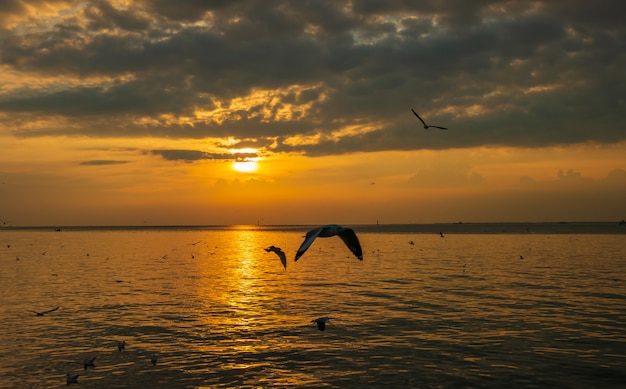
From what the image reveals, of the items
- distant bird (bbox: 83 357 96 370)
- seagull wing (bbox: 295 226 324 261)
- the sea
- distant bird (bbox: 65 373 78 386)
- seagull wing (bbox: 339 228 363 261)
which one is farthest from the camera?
distant bird (bbox: 83 357 96 370)

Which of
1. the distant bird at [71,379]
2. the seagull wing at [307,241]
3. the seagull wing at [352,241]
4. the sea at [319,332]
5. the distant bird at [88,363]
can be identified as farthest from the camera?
the distant bird at [88,363]

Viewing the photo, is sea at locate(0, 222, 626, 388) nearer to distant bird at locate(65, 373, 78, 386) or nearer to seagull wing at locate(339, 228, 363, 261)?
distant bird at locate(65, 373, 78, 386)

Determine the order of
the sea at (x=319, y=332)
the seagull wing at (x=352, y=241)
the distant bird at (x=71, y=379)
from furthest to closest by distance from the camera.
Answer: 1. the sea at (x=319, y=332)
2. the distant bird at (x=71, y=379)
3. the seagull wing at (x=352, y=241)

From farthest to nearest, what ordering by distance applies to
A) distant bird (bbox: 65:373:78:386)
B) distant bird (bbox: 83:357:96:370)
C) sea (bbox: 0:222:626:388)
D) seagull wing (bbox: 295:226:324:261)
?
distant bird (bbox: 83:357:96:370) → sea (bbox: 0:222:626:388) → distant bird (bbox: 65:373:78:386) → seagull wing (bbox: 295:226:324:261)

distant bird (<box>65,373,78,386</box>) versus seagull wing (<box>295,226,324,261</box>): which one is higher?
seagull wing (<box>295,226,324,261</box>)

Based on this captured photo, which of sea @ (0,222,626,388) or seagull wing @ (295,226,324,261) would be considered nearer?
seagull wing @ (295,226,324,261)

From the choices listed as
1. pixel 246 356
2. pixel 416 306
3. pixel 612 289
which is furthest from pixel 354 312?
pixel 612 289

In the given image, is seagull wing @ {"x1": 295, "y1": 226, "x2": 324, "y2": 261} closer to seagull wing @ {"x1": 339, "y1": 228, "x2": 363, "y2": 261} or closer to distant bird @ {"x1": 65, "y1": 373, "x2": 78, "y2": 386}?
seagull wing @ {"x1": 339, "y1": 228, "x2": 363, "y2": 261}

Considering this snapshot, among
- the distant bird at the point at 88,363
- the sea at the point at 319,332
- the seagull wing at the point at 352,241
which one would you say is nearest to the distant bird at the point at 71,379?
the sea at the point at 319,332

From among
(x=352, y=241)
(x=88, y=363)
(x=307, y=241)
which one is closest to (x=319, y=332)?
(x=88, y=363)

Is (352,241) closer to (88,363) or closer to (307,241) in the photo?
(307,241)

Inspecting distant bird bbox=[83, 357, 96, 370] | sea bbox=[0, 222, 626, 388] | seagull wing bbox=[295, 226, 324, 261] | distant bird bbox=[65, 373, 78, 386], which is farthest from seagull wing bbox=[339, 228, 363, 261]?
distant bird bbox=[83, 357, 96, 370]

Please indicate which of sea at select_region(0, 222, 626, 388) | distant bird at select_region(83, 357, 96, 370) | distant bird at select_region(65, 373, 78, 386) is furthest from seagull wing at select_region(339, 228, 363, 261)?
distant bird at select_region(83, 357, 96, 370)

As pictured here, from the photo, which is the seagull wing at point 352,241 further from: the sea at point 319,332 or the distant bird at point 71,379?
the distant bird at point 71,379
